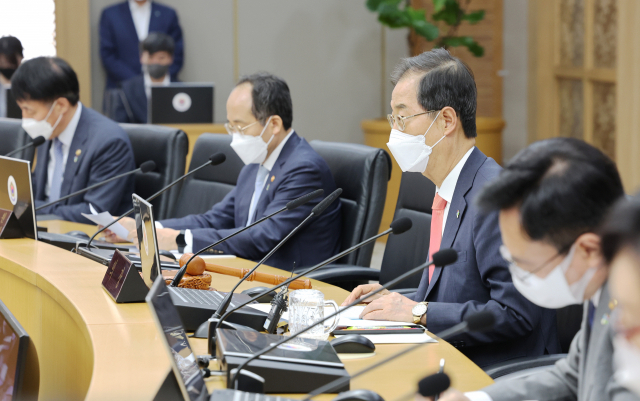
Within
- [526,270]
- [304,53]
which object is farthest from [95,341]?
[304,53]

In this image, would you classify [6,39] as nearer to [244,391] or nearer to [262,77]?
[262,77]

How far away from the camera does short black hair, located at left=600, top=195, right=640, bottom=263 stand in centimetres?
72

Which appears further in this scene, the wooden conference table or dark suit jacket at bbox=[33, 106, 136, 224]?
dark suit jacket at bbox=[33, 106, 136, 224]

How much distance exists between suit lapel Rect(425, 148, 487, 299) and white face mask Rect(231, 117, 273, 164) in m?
1.00

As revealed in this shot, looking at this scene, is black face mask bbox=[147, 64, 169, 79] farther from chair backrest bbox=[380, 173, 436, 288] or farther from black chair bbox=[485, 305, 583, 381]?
black chair bbox=[485, 305, 583, 381]

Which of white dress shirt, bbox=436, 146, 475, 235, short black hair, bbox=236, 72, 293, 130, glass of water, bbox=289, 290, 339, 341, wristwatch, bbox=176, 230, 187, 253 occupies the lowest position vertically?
wristwatch, bbox=176, 230, 187, 253

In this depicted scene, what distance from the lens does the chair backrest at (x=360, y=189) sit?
238cm

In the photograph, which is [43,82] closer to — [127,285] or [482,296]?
[127,285]

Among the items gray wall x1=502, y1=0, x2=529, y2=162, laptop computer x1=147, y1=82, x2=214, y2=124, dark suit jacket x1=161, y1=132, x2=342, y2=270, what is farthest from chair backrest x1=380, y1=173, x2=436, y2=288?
gray wall x1=502, y1=0, x2=529, y2=162

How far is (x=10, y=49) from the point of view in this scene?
16.3 feet

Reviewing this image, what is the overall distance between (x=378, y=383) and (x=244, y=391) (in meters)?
0.25

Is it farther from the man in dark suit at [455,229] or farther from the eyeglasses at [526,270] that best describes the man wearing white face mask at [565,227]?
the man in dark suit at [455,229]

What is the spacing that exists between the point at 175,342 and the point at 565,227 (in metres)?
0.58

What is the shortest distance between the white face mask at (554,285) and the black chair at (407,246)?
1.08m
